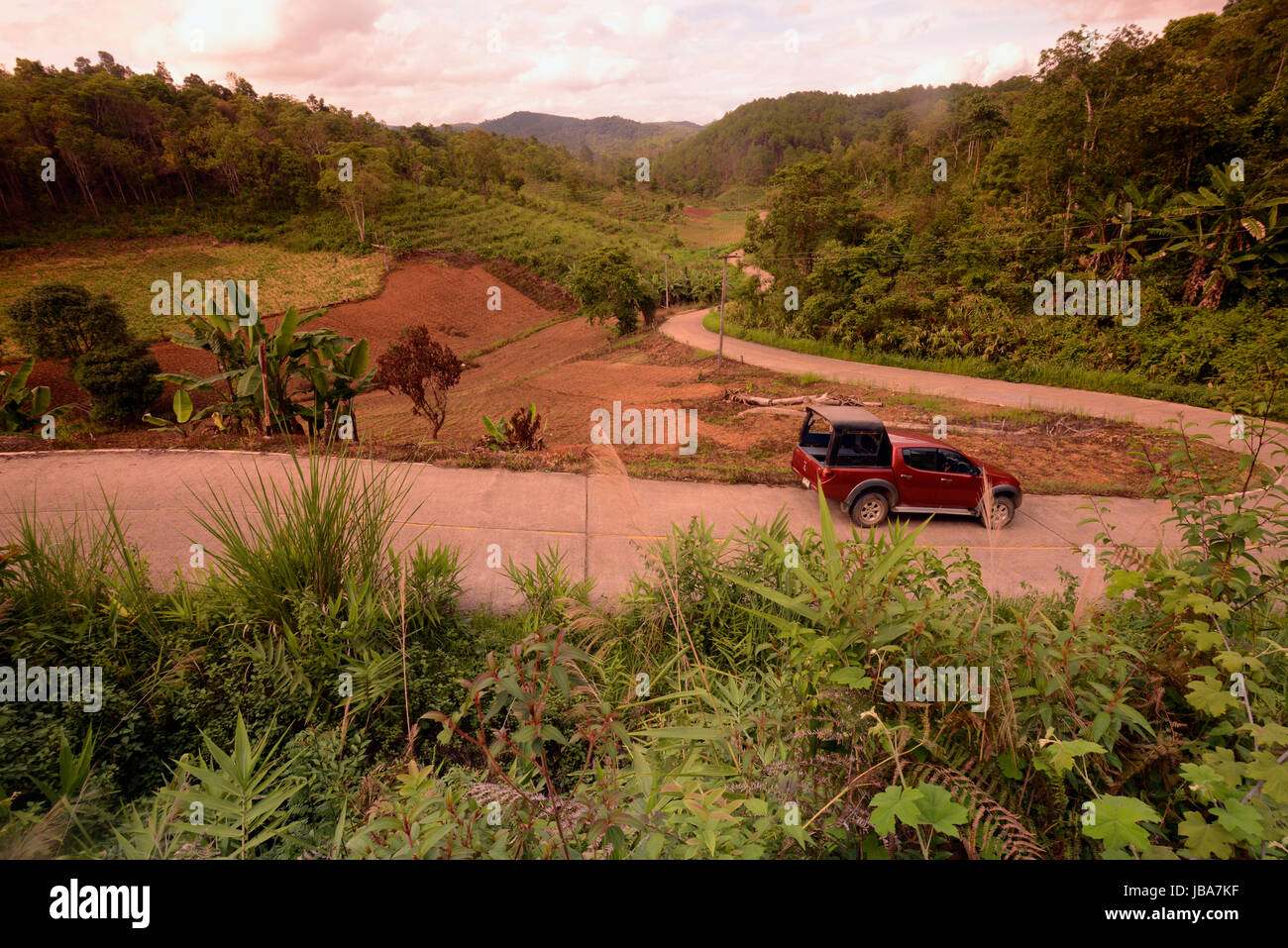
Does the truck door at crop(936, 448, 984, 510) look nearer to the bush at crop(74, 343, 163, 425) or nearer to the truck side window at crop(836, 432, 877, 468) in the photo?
the truck side window at crop(836, 432, 877, 468)

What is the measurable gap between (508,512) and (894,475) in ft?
17.4

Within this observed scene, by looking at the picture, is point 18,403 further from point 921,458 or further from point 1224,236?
point 1224,236

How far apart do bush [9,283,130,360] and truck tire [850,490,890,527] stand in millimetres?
28045

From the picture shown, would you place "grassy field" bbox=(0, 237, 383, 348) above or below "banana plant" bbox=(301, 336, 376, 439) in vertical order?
above

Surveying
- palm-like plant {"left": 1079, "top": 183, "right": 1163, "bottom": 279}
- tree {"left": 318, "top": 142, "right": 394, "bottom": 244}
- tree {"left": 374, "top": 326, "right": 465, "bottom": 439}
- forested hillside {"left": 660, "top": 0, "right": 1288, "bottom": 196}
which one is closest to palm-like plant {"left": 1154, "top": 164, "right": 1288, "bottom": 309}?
palm-like plant {"left": 1079, "top": 183, "right": 1163, "bottom": 279}

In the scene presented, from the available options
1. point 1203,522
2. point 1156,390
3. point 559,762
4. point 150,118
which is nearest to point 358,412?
point 559,762

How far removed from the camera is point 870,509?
8117 millimetres

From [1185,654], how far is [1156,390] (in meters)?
20.2

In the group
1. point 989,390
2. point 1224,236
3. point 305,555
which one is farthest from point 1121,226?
point 305,555

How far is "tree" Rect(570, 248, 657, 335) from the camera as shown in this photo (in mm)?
31109

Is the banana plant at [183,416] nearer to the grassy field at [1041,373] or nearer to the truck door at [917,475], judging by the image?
the truck door at [917,475]

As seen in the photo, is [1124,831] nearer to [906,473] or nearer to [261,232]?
[906,473]

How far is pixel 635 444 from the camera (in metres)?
12.6

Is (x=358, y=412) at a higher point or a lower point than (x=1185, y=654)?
higher
